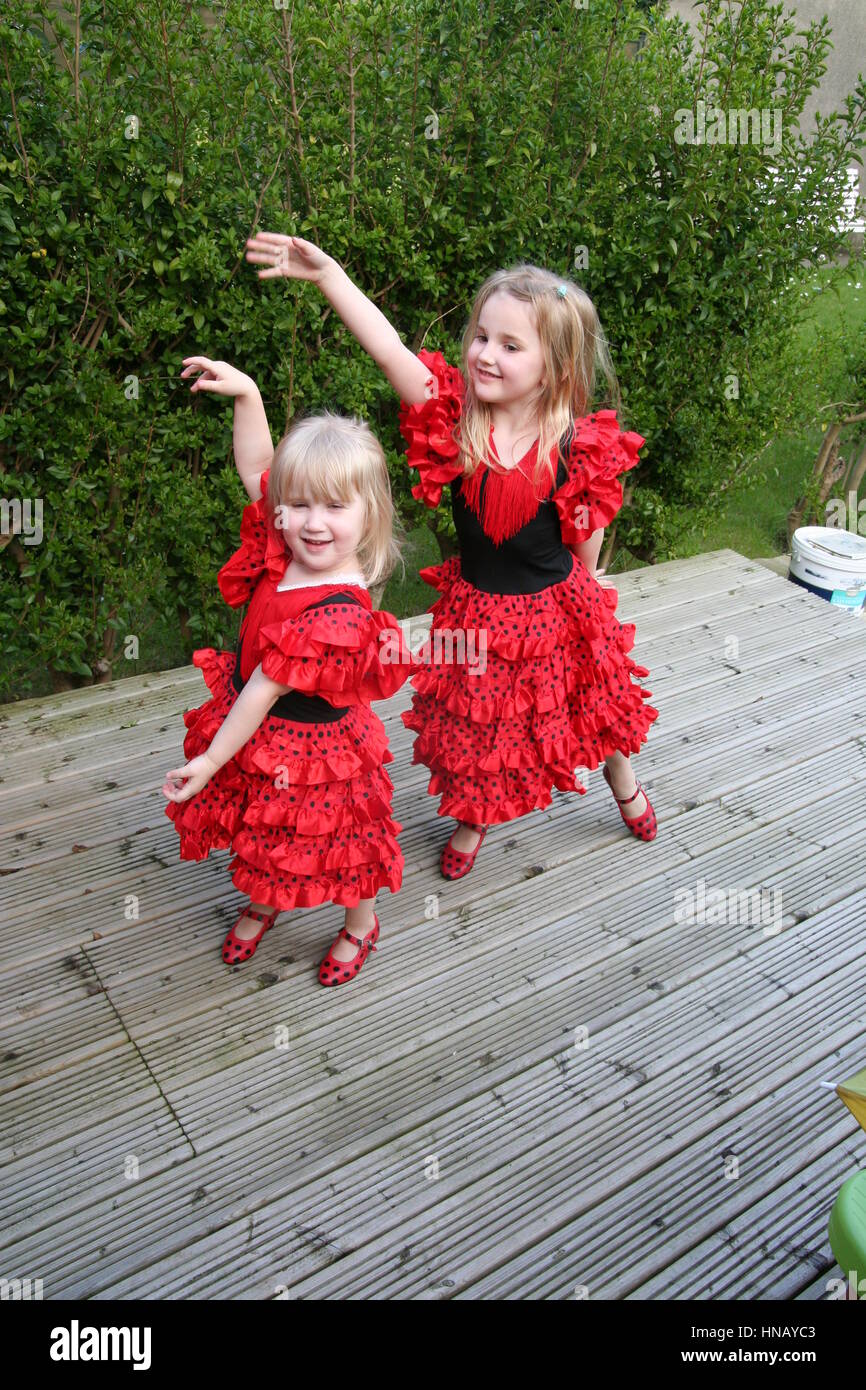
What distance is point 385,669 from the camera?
1.98m

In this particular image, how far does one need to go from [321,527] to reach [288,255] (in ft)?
2.15

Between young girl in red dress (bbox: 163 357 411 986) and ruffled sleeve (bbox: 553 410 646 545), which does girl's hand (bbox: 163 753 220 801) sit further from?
ruffled sleeve (bbox: 553 410 646 545)

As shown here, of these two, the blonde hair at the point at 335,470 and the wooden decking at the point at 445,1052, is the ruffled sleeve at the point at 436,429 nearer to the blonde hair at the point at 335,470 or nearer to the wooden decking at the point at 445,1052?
the blonde hair at the point at 335,470

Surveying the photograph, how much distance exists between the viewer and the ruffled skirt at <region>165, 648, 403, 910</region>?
2.06 meters

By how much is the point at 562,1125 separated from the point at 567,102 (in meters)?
3.14

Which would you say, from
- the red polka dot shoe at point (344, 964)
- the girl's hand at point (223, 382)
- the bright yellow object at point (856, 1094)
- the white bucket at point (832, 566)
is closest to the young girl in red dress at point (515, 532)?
the girl's hand at point (223, 382)

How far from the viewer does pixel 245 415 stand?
210 centimetres

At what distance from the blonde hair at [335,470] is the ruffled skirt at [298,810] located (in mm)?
394

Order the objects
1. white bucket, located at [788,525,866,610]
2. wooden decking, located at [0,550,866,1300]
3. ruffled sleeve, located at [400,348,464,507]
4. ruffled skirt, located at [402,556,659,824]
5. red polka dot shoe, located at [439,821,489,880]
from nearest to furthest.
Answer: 1. wooden decking, located at [0,550,866,1300]
2. ruffled sleeve, located at [400,348,464,507]
3. ruffled skirt, located at [402,556,659,824]
4. red polka dot shoe, located at [439,821,489,880]
5. white bucket, located at [788,525,866,610]

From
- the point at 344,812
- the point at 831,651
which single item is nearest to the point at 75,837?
the point at 344,812

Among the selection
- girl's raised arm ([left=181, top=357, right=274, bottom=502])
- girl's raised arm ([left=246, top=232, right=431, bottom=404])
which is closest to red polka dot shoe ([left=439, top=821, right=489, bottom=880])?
girl's raised arm ([left=181, top=357, right=274, bottom=502])

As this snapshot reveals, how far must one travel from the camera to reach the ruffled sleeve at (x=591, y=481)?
7.33 feet

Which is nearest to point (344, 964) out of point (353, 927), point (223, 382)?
point (353, 927)

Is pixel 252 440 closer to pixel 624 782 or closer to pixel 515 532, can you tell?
pixel 515 532
